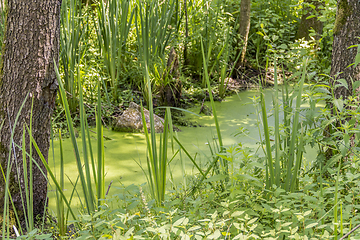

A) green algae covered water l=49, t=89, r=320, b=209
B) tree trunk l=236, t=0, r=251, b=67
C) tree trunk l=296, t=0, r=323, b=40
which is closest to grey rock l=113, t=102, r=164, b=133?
green algae covered water l=49, t=89, r=320, b=209

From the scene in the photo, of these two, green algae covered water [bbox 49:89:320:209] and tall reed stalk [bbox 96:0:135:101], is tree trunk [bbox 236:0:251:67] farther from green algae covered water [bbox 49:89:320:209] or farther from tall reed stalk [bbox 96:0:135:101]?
tall reed stalk [bbox 96:0:135:101]

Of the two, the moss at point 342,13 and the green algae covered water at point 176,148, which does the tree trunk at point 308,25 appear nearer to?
the green algae covered water at point 176,148

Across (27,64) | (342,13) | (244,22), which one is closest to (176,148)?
(27,64)

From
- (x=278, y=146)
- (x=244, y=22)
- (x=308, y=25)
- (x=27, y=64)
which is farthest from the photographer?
(x=308, y=25)

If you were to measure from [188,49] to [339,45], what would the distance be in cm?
252

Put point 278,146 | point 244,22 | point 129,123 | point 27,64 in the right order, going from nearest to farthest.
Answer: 1. point 278,146
2. point 27,64
3. point 129,123
4. point 244,22

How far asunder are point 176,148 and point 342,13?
144cm

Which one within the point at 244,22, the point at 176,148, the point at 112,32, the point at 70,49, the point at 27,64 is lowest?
the point at 176,148

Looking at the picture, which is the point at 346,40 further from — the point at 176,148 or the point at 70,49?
the point at 70,49

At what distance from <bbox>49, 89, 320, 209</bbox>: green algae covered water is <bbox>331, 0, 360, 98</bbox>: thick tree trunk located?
1.70 feet

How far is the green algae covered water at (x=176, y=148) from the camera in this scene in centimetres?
209

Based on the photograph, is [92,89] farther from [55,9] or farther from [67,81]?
[55,9]

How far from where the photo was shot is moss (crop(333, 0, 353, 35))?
171cm

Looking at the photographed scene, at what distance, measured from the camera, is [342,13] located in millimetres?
1739
